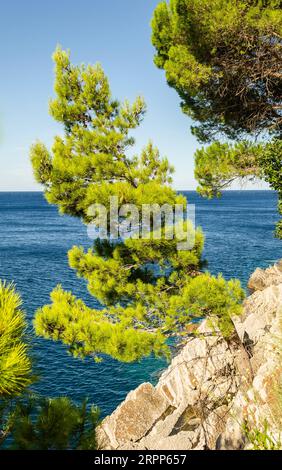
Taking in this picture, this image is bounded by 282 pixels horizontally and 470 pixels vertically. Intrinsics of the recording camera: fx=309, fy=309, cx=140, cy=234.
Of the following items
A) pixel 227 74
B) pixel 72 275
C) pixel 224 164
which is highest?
pixel 227 74

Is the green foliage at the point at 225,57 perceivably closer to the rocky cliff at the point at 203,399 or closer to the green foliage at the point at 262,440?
the rocky cliff at the point at 203,399

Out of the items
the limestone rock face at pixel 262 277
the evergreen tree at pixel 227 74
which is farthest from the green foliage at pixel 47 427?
the limestone rock face at pixel 262 277

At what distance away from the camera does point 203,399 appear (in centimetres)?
998

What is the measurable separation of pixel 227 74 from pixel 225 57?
1.59 feet

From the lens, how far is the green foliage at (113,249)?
24.4 feet

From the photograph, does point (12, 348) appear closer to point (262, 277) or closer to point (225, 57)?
point (225, 57)

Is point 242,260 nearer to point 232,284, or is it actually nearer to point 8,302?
point 232,284

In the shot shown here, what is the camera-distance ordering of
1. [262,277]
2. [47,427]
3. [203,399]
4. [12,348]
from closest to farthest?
1. [12,348]
2. [47,427]
3. [203,399]
4. [262,277]

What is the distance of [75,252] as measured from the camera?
8.38m

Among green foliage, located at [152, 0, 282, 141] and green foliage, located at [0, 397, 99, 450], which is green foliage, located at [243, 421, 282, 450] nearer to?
green foliage, located at [0, 397, 99, 450]

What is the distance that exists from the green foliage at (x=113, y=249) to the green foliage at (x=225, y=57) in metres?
2.66

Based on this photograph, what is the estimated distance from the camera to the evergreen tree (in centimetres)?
854

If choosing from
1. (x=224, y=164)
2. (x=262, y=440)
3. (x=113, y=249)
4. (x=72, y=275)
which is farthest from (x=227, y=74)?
(x=72, y=275)
